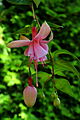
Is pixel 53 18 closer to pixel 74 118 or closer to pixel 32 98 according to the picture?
pixel 74 118

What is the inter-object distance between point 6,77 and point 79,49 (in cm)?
65

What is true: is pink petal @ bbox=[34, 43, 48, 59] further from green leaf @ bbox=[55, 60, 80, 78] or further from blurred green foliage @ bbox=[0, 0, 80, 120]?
blurred green foliage @ bbox=[0, 0, 80, 120]

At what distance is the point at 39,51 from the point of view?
41 cm

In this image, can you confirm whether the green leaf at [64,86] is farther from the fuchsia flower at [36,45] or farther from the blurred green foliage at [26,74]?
the blurred green foliage at [26,74]

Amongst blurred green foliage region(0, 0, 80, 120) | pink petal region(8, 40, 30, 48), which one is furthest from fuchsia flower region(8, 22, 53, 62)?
blurred green foliage region(0, 0, 80, 120)

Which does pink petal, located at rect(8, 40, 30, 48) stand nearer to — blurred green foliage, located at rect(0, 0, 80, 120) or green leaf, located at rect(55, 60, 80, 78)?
Answer: green leaf, located at rect(55, 60, 80, 78)

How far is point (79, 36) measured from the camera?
180 cm

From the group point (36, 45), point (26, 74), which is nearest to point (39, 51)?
point (36, 45)

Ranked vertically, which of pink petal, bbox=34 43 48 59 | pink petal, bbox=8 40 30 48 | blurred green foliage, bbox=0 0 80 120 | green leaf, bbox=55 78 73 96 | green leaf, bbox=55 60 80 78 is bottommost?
blurred green foliage, bbox=0 0 80 120

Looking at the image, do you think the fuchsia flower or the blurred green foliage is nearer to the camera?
the fuchsia flower

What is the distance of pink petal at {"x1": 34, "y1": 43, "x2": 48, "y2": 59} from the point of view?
0.40 meters

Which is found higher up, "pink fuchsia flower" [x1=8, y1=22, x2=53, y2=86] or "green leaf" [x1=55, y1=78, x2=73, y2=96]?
"pink fuchsia flower" [x1=8, y1=22, x2=53, y2=86]

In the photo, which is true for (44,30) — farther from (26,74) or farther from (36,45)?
(26,74)

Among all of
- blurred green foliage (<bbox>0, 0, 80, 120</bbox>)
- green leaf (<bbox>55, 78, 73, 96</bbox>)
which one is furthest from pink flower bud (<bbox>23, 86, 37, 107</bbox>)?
blurred green foliage (<bbox>0, 0, 80, 120</bbox>)
